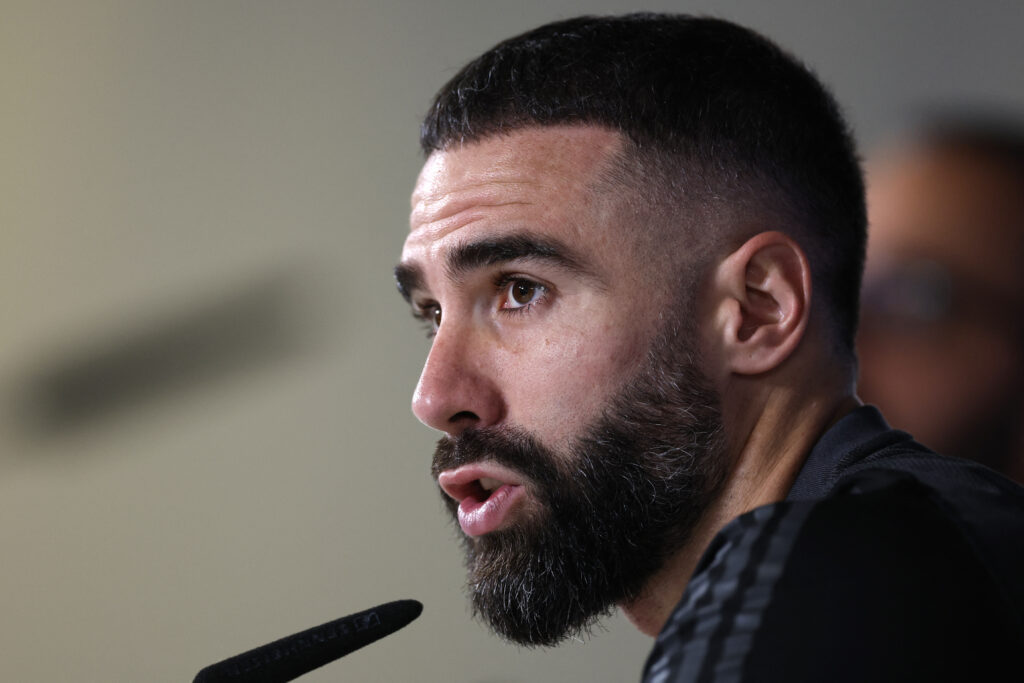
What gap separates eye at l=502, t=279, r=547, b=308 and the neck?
9.3 inches

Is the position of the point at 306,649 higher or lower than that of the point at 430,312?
lower

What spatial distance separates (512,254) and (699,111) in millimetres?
273

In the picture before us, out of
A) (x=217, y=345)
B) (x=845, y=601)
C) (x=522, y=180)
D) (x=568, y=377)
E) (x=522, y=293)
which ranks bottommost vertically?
(x=845, y=601)

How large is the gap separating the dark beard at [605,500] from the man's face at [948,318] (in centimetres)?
108

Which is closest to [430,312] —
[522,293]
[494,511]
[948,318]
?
[522,293]

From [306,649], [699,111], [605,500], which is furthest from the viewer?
[699,111]

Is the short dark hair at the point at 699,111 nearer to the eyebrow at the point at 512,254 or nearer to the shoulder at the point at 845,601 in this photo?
the eyebrow at the point at 512,254

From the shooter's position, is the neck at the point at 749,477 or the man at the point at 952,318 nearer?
the neck at the point at 749,477

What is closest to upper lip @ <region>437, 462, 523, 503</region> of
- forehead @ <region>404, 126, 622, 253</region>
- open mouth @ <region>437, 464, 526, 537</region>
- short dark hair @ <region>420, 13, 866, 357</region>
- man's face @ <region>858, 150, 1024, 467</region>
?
open mouth @ <region>437, 464, 526, 537</region>

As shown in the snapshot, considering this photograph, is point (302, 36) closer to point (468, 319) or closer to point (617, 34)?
point (617, 34)

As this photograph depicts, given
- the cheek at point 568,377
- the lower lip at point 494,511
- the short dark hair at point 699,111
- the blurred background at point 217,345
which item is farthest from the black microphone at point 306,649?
the blurred background at point 217,345

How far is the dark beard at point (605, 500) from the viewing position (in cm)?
100

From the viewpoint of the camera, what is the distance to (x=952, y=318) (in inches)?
78.7

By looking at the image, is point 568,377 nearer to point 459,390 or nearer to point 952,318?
point 459,390
